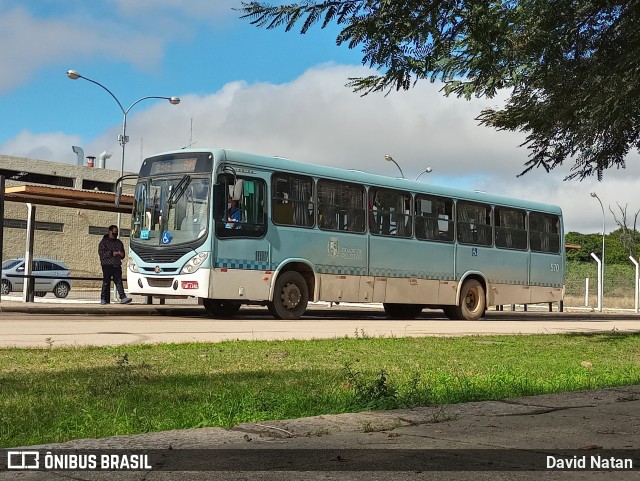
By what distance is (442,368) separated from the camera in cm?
945

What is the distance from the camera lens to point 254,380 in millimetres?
8008

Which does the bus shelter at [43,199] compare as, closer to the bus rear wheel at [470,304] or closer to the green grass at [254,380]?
the bus rear wheel at [470,304]

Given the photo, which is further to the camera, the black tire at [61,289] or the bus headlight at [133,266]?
the black tire at [61,289]

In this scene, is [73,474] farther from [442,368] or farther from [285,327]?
[285,327]

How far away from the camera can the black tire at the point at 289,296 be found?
20.8 m

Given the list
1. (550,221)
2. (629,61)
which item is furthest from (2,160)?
(629,61)

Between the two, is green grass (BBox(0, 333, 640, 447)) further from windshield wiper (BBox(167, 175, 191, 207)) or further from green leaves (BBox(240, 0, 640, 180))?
windshield wiper (BBox(167, 175, 191, 207))

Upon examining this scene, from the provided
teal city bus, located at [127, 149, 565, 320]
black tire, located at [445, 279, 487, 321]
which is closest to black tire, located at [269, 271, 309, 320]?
teal city bus, located at [127, 149, 565, 320]

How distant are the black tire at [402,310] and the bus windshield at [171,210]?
25.8 feet

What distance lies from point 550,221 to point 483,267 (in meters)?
3.89

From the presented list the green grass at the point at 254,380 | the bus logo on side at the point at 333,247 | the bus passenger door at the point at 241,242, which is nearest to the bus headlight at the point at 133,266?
the bus passenger door at the point at 241,242

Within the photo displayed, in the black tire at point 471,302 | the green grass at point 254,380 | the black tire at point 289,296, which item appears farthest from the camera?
the black tire at point 471,302

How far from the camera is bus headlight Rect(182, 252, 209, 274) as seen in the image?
1961 cm

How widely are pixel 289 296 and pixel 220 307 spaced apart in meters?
2.00
